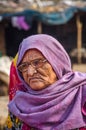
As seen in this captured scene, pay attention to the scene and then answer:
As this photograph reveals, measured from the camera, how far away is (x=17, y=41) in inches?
702

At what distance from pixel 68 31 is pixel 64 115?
16.1 metres

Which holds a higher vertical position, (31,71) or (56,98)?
(31,71)

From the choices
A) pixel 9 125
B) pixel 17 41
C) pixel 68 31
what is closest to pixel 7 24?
pixel 17 41

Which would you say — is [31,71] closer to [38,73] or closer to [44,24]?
[38,73]

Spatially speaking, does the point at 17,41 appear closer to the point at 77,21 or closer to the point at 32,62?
the point at 77,21

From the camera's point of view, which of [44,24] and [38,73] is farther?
[44,24]

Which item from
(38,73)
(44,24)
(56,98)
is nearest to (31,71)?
(38,73)

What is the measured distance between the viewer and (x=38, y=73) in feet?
7.86

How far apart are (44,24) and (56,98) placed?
15343 mm

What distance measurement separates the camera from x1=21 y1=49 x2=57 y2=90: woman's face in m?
2.38

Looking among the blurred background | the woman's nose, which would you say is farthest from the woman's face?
the blurred background

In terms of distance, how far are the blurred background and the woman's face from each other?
1106 cm

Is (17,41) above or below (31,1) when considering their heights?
below

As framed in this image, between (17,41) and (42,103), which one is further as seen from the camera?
(17,41)
